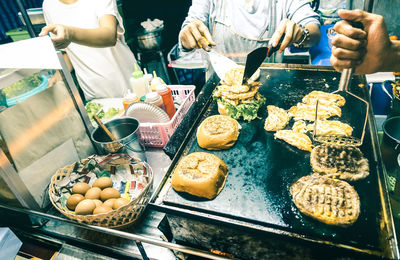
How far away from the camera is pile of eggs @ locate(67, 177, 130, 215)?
5.63 ft

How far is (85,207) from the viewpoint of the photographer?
5.63ft

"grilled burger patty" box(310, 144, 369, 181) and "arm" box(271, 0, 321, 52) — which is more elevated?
"arm" box(271, 0, 321, 52)

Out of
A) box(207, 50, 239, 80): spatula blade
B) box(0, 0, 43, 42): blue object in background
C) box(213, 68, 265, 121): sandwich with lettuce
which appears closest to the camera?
box(213, 68, 265, 121): sandwich with lettuce

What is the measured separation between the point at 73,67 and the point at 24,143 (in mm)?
3164

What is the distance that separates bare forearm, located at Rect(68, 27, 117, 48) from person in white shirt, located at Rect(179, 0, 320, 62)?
1179mm

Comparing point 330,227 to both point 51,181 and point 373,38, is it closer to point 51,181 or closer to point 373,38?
point 373,38

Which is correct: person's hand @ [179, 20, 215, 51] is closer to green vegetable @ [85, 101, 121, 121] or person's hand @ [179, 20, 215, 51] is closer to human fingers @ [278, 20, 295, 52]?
human fingers @ [278, 20, 295, 52]

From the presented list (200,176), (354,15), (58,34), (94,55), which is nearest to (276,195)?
(200,176)

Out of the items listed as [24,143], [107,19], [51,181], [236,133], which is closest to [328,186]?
[236,133]

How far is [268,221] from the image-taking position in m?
1.66

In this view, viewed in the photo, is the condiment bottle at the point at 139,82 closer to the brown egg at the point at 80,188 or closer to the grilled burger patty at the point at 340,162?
the brown egg at the point at 80,188

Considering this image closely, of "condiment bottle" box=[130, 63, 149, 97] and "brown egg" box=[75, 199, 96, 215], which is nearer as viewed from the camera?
"brown egg" box=[75, 199, 96, 215]

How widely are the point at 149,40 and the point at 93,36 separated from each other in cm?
422

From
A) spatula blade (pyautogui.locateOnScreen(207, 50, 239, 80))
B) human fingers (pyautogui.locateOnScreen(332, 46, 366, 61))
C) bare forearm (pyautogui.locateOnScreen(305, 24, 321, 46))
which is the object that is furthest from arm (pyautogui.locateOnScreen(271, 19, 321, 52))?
human fingers (pyautogui.locateOnScreen(332, 46, 366, 61))
